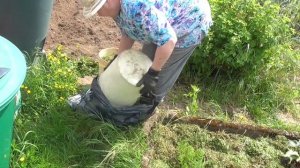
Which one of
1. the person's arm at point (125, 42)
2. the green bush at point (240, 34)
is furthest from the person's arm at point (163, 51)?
the green bush at point (240, 34)

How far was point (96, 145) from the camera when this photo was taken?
11.0ft

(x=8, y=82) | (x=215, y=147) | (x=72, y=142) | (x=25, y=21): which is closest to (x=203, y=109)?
(x=215, y=147)

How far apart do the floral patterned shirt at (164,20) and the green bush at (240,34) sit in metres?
0.76

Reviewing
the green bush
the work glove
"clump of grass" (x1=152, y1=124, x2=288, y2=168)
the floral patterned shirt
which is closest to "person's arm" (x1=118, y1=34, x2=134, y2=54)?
the floral patterned shirt

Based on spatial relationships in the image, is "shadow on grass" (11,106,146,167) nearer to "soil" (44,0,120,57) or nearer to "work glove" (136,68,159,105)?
"work glove" (136,68,159,105)

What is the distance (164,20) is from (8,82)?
1040 millimetres

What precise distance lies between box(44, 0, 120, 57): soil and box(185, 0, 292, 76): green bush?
0.97 meters

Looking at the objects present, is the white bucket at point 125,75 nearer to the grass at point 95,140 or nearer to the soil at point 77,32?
the grass at point 95,140

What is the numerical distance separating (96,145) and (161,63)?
32.5 inches

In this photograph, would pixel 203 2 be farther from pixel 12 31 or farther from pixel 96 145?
A: pixel 12 31

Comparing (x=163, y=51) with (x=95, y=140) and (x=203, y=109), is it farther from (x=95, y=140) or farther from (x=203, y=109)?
(x=203, y=109)

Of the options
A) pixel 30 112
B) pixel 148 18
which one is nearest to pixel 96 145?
pixel 30 112

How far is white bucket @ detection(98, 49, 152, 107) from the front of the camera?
3.18 m

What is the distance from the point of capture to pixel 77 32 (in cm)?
459
